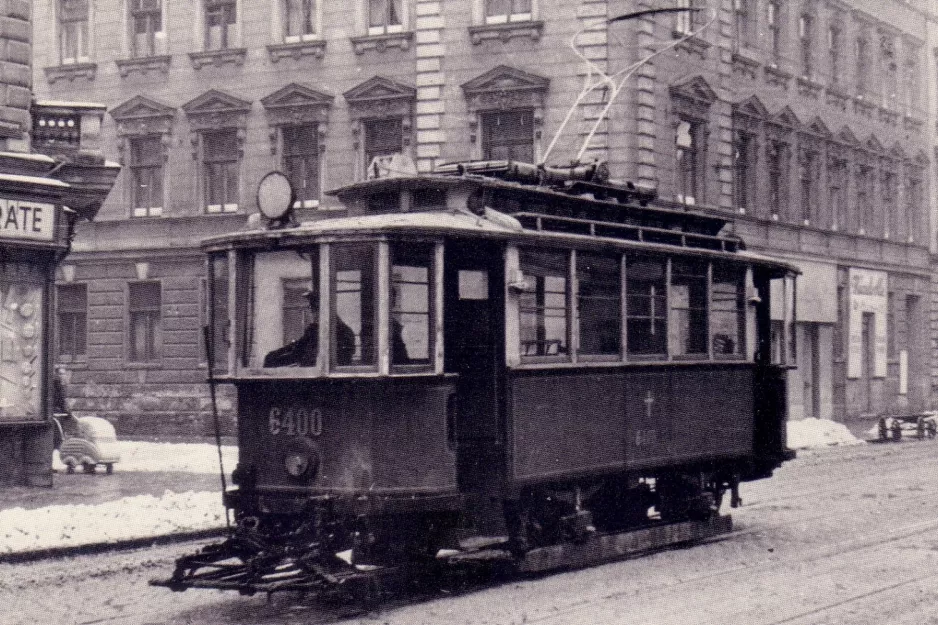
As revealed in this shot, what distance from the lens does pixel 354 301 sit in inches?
405

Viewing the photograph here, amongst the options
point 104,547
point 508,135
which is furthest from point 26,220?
point 508,135

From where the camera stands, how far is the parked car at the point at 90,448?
21.2m

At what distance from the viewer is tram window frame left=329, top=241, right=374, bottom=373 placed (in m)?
10.1

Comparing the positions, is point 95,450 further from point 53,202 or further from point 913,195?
point 913,195

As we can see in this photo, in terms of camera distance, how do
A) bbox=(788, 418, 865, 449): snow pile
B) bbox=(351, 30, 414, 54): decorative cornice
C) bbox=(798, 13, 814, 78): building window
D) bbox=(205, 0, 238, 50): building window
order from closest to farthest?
bbox=(788, 418, 865, 449): snow pile, bbox=(351, 30, 414, 54): decorative cornice, bbox=(205, 0, 238, 50): building window, bbox=(798, 13, 814, 78): building window

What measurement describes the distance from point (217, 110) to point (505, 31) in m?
6.78

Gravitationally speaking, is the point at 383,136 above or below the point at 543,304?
above

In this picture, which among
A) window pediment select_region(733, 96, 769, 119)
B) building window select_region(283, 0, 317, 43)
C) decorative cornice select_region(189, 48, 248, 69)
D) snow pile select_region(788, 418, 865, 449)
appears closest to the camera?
snow pile select_region(788, 418, 865, 449)

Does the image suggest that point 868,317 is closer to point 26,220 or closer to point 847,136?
point 847,136

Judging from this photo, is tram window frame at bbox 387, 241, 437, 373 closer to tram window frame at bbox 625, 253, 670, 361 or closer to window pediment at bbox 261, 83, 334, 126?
tram window frame at bbox 625, 253, 670, 361

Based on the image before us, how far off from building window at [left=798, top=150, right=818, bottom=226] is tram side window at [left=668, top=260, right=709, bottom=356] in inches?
948

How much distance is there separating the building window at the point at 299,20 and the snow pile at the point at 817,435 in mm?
12900

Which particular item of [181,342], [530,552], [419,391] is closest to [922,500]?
[530,552]

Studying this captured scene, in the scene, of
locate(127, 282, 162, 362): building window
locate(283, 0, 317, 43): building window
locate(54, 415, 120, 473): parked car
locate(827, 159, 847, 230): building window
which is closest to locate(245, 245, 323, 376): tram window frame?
locate(54, 415, 120, 473): parked car
